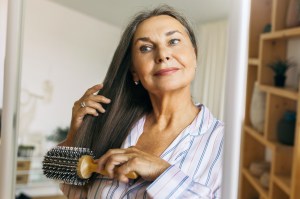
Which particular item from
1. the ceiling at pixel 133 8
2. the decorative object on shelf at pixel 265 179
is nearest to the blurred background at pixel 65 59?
the ceiling at pixel 133 8

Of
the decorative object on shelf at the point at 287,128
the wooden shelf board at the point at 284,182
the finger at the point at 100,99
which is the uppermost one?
the finger at the point at 100,99

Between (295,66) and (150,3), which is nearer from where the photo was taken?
(295,66)

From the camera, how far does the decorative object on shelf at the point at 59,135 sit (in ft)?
2.03

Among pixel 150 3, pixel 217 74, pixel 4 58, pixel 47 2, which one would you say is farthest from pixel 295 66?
pixel 4 58

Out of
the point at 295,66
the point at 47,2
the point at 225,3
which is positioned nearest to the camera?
the point at 295,66

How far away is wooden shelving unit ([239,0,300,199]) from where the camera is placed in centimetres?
34

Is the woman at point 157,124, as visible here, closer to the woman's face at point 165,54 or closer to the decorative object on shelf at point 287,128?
the woman's face at point 165,54

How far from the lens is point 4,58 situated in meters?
0.73

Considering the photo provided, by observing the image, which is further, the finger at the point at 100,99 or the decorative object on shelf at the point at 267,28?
the finger at the point at 100,99

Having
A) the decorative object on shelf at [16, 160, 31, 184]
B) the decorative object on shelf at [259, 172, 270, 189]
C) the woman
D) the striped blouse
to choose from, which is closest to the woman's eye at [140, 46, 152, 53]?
the woman

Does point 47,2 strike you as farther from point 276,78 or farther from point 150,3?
point 276,78

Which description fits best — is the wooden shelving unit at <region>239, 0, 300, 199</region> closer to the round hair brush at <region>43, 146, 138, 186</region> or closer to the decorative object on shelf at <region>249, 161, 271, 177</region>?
the decorative object on shelf at <region>249, 161, 271, 177</region>

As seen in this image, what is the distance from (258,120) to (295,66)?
0.08 m

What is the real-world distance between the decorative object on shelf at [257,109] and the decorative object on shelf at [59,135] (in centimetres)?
34
